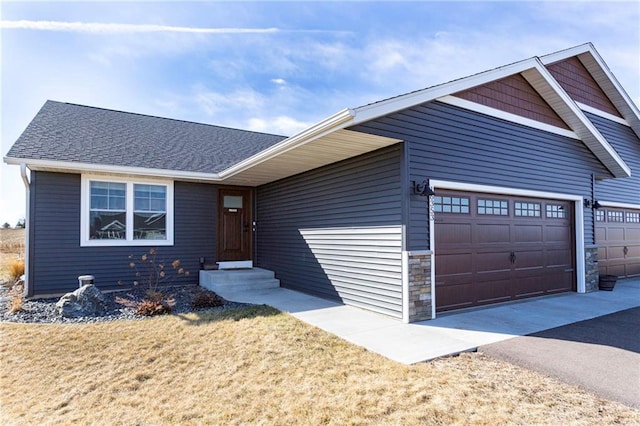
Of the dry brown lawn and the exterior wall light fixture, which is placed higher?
the exterior wall light fixture

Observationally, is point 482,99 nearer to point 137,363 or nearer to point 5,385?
point 137,363

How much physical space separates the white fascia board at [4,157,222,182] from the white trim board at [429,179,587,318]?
538 cm

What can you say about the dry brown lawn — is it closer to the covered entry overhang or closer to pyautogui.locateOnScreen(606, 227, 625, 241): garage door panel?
the covered entry overhang

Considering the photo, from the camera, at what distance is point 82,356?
4.32m

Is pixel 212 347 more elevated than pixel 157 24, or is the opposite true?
pixel 157 24

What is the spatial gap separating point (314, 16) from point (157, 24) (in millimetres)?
2864

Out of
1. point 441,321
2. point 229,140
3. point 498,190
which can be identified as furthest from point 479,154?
point 229,140

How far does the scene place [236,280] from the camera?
8266mm

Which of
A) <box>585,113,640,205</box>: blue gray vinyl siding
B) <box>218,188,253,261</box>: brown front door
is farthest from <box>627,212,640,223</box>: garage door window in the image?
<box>218,188,253,261</box>: brown front door

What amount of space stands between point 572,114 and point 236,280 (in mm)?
7873

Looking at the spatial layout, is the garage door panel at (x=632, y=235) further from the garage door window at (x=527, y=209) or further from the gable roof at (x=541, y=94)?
the garage door window at (x=527, y=209)

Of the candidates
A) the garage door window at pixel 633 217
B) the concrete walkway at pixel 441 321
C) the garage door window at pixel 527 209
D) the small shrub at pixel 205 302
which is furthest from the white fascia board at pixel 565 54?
the small shrub at pixel 205 302

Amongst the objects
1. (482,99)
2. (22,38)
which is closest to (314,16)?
(482,99)

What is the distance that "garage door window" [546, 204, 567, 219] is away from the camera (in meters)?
7.82
